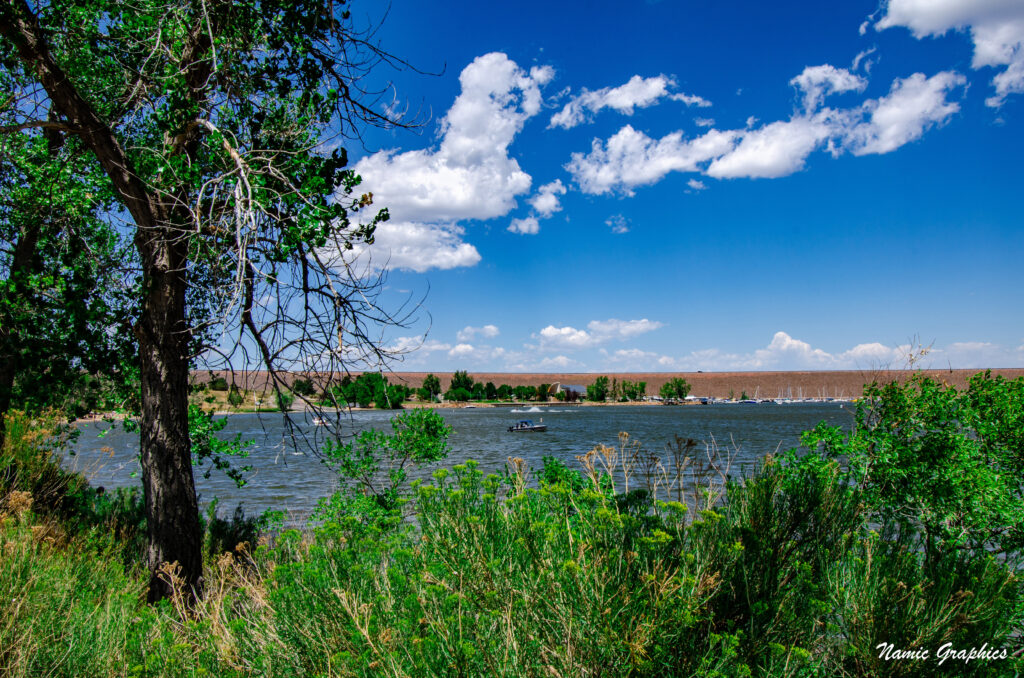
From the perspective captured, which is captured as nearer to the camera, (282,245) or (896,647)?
(896,647)

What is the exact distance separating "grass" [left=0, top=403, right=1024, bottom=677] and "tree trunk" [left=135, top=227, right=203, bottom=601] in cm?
215

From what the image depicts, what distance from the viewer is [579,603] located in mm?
2195

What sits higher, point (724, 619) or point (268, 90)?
point (268, 90)

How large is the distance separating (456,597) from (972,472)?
5.93m

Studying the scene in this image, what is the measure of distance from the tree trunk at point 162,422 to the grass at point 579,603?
7.04ft

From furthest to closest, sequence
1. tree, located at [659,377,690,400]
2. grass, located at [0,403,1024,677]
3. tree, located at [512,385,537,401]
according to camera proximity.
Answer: tree, located at [659,377,690,400] → tree, located at [512,385,537,401] → grass, located at [0,403,1024,677]

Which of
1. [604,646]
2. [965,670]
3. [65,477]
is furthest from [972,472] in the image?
[65,477]

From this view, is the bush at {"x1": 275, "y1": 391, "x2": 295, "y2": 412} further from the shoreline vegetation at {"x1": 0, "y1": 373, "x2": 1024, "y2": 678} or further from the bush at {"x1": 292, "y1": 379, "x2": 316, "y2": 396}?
the shoreline vegetation at {"x1": 0, "y1": 373, "x2": 1024, "y2": 678}

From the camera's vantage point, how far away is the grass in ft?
7.23

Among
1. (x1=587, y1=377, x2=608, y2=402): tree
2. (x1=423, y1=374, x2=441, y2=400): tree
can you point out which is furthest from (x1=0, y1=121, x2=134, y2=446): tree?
(x1=587, y1=377, x2=608, y2=402): tree

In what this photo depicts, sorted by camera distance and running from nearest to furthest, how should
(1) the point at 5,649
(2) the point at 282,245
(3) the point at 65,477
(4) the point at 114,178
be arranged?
(1) the point at 5,649, (2) the point at 282,245, (4) the point at 114,178, (3) the point at 65,477

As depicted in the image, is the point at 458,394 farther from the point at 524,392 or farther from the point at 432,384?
the point at 432,384

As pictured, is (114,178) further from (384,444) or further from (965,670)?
(965,670)

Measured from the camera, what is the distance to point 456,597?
2.17 metres
